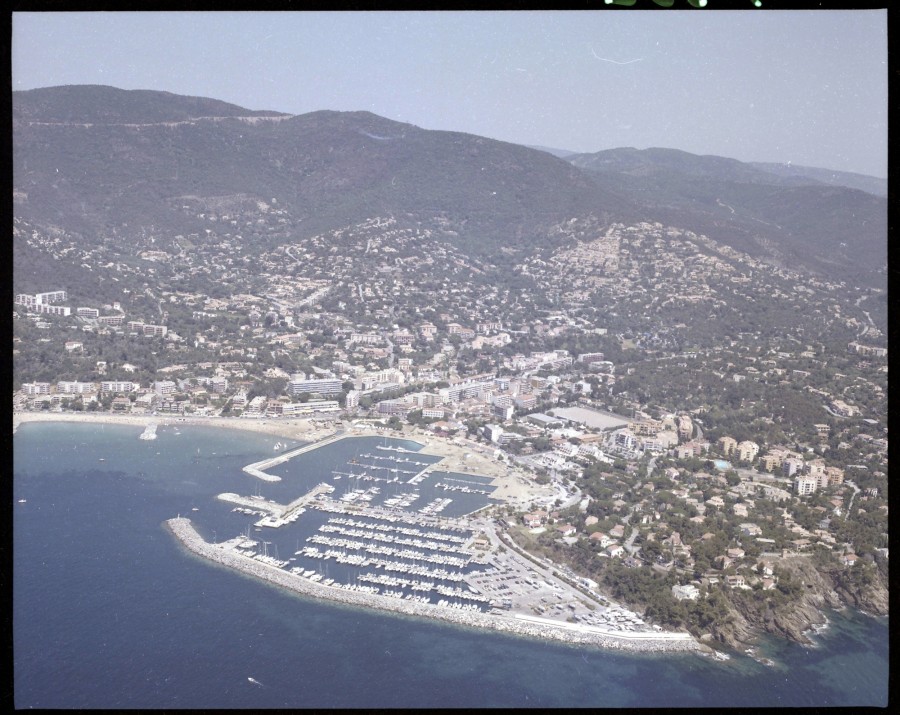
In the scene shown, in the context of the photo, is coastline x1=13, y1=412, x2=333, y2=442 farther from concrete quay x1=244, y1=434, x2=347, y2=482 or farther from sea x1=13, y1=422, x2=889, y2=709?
sea x1=13, y1=422, x2=889, y2=709

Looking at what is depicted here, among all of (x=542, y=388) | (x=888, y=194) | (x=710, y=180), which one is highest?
(x=710, y=180)

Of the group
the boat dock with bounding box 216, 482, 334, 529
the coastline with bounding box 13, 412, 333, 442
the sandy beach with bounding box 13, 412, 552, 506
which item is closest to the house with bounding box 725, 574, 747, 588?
the sandy beach with bounding box 13, 412, 552, 506

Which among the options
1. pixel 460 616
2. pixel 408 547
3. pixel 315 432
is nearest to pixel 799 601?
pixel 460 616

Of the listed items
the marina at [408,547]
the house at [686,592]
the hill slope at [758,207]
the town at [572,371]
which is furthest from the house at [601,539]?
the hill slope at [758,207]

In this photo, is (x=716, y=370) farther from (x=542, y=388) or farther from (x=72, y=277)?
(x=72, y=277)

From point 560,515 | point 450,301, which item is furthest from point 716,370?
point 450,301

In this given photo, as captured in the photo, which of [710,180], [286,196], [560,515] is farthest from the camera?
[710,180]

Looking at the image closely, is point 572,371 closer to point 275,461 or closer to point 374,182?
point 275,461
